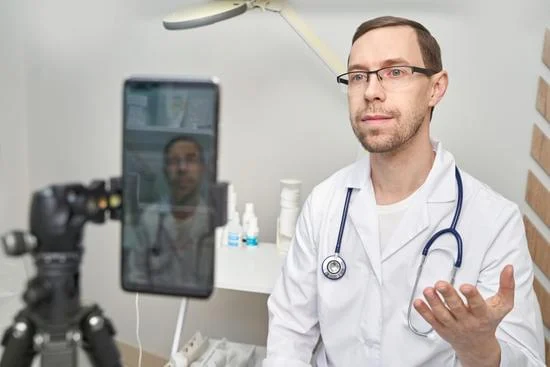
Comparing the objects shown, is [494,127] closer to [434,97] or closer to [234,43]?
[434,97]

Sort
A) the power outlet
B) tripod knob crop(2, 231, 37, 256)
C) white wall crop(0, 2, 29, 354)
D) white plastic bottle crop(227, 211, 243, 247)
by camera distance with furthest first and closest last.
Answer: white wall crop(0, 2, 29, 354) → white plastic bottle crop(227, 211, 243, 247) → the power outlet → tripod knob crop(2, 231, 37, 256)

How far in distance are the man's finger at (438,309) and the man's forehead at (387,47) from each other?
0.58 meters

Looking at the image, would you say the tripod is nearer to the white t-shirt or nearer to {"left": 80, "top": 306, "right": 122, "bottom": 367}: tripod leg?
{"left": 80, "top": 306, "right": 122, "bottom": 367}: tripod leg

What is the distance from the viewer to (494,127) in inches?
63.4

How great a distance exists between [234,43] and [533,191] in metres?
1.11

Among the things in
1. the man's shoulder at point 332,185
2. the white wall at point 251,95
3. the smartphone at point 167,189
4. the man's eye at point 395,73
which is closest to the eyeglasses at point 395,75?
the man's eye at point 395,73

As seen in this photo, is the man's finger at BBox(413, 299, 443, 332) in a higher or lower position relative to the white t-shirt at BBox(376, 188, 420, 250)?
lower

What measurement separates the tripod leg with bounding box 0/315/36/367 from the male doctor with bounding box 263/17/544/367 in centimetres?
79

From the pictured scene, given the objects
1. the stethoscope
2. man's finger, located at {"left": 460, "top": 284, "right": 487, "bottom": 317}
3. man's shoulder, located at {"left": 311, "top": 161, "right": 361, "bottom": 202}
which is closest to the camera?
man's finger, located at {"left": 460, "top": 284, "right": 487, "bottom": 317}

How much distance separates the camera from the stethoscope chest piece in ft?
3.96

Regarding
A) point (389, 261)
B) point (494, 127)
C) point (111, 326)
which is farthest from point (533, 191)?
point (111, 326)

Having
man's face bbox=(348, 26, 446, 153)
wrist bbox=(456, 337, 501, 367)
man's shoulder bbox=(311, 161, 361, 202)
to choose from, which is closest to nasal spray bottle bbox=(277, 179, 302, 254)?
man's shoulder bbox=(311, 161, 361, 202)

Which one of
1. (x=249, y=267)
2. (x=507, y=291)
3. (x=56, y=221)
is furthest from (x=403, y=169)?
(x=56, y=221)

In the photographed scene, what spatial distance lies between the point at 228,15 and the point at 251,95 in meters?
0.55
